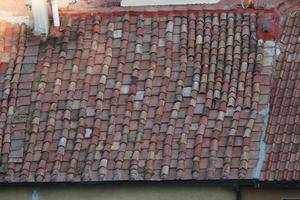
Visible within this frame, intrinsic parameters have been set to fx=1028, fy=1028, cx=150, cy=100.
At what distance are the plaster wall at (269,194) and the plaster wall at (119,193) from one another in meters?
0.29

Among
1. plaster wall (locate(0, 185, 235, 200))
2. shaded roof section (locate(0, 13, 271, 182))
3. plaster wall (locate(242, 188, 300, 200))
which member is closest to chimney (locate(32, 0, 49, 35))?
shaded roof section (locate(0, 13, 271, 182))

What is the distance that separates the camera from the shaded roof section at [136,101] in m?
18.5

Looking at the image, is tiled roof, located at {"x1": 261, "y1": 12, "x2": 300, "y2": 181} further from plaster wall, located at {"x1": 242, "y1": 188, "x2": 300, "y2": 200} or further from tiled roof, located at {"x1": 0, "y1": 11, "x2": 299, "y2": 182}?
plaster wall, located at {"x1": 242, "y1": 188, "x2": 300, "y2": 200}

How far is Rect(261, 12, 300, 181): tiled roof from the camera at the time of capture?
1827 cm

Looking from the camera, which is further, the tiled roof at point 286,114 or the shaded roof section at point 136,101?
Answer: the shaded roof section at point 136,101

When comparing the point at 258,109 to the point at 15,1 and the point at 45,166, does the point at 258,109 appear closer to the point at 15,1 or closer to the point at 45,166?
the point at 45,166

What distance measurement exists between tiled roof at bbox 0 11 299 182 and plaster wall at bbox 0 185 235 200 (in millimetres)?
412

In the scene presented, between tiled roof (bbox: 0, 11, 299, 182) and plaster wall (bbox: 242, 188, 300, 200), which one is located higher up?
tiled roof (bbox: 0, 11, 299, 182)

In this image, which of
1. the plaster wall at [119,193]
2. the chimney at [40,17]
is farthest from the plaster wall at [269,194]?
the chimney at [40,17]

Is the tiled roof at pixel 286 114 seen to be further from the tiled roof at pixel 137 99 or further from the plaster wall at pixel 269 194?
the plaster wall at pixel 269 194

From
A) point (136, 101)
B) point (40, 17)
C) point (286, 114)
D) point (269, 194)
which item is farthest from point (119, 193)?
point (40, 17)

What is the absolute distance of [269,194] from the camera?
736 inches

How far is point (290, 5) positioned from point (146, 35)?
3.35 m

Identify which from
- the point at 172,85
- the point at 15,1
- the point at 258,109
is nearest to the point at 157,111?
the point at 172,85
